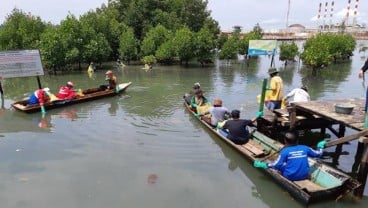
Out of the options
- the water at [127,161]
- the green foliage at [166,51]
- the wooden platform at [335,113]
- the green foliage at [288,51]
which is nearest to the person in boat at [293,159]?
the water at [127,161]

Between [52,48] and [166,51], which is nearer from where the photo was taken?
[52,48]

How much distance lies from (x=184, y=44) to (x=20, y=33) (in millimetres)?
14755

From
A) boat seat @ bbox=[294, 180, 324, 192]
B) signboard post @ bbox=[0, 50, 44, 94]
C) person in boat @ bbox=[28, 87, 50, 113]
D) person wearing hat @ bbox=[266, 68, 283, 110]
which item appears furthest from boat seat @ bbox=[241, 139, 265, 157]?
signboard post @ bbox=[0, 50, 44, 94]

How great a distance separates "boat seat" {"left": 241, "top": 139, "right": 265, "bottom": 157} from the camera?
994 centimetres

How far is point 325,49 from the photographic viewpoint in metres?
27.8

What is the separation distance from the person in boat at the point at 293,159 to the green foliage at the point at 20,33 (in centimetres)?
2652

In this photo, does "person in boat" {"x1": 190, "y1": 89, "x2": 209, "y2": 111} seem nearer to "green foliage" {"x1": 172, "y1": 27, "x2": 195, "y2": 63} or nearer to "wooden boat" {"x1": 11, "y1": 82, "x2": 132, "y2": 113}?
"wooden boat" {"x1": 11, "y1": 82, "x2": 132, "y2": 113}

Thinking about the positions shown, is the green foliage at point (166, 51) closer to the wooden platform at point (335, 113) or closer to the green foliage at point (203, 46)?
the green foliage at point (203, 46)

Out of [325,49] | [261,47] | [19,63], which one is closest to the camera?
[19,63]

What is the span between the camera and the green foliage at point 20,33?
30797 millimetres

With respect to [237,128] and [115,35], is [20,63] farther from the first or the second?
[115,35]

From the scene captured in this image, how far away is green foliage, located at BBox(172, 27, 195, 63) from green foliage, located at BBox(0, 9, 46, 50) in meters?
12.6

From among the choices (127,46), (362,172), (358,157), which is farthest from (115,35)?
(362,172)

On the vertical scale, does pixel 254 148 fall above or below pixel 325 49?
below
